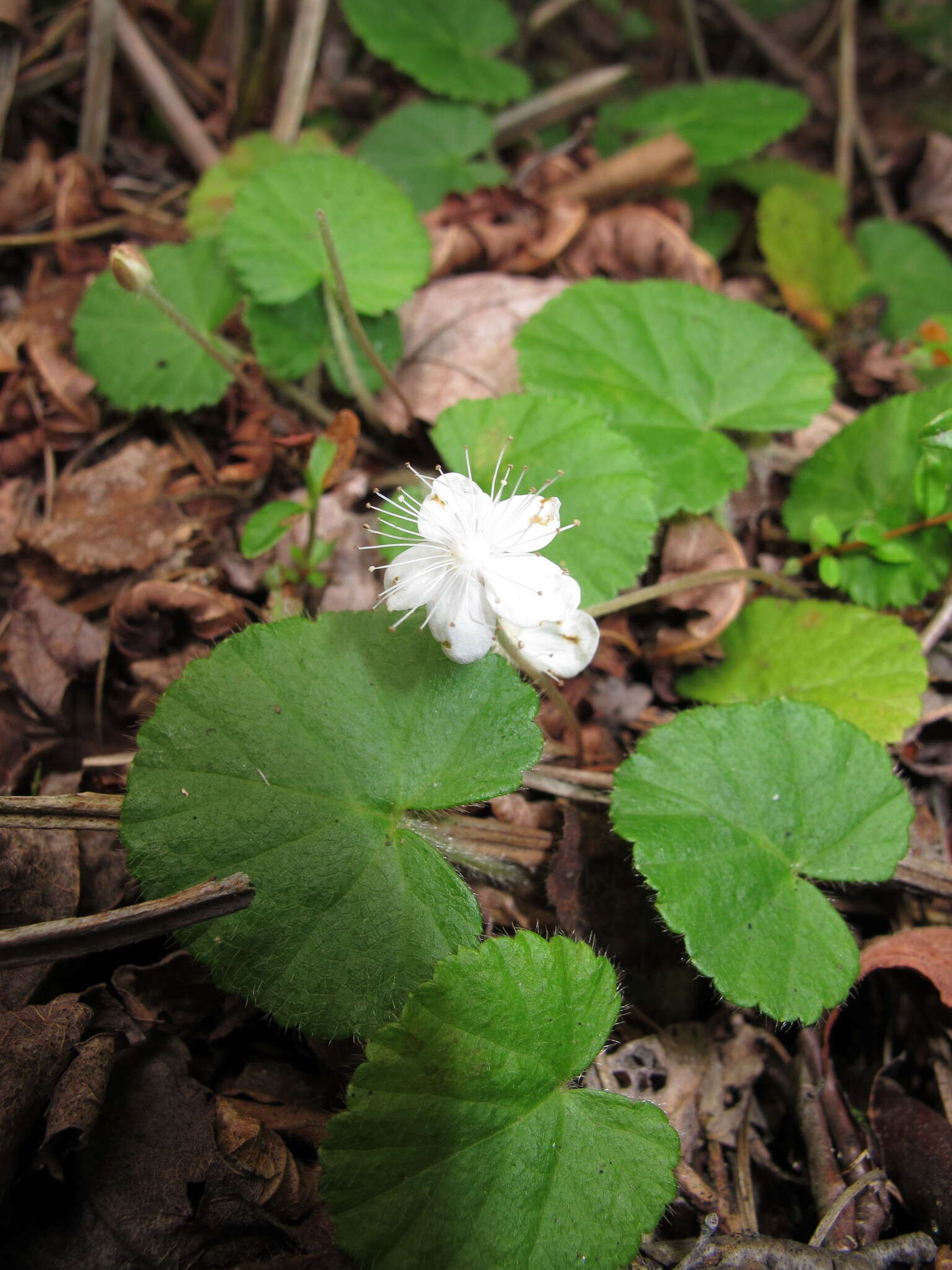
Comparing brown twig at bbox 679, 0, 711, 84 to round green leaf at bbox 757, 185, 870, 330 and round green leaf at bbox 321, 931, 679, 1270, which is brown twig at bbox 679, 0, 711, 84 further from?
round green leaf at bbox 321, 931, 679, 1270

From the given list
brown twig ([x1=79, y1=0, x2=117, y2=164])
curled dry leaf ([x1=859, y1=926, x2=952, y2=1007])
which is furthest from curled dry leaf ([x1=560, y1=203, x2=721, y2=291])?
curled dry leaf ([x1=859, y1=926, x2=952, y2=1007])

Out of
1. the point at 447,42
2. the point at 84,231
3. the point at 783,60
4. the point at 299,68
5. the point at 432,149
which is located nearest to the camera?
the point at 84,231

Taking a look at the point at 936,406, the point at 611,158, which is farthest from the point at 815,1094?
the point at 611,158

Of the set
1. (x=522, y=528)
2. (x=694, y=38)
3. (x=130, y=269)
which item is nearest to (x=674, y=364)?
(x=522, y=528)

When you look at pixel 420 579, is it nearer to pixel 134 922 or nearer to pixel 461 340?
pixel 134 922

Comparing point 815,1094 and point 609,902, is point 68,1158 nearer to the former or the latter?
point 609,902

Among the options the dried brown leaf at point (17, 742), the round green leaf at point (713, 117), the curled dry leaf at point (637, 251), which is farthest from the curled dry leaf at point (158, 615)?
the round green leaf at point (713, 117)

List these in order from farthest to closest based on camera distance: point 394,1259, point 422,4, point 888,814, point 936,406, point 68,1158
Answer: point 422,4, point 936,406, point 888,814, point 68,1158, point 394,1259
